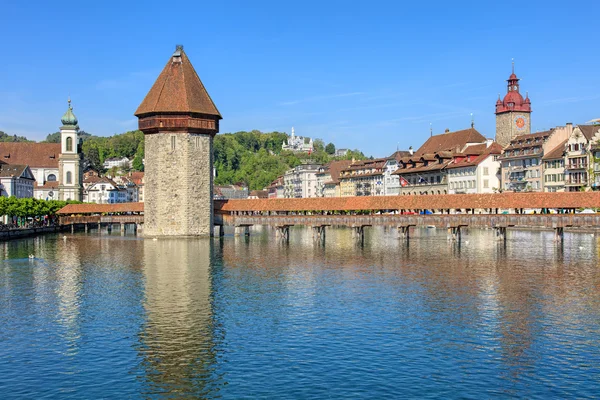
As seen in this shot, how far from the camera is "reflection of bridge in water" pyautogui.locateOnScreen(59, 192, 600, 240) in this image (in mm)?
47094

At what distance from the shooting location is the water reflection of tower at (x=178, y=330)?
15.9 metres

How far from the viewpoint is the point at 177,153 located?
56.5m

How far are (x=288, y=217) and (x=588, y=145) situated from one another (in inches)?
1128

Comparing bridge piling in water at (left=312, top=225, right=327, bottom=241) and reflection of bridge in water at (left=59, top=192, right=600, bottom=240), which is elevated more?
reflection of bridge in water at (left=59, top=192, right=600, bottom=240)

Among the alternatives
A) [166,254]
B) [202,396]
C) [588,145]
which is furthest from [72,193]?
[202,396]

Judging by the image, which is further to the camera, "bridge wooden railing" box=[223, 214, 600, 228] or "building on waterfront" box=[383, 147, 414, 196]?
"building on waterfront" box=[383, 147, 414, 196]

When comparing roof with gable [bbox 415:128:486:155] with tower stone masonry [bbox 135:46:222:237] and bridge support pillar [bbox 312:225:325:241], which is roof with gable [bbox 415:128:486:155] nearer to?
bridge support pillar [bbox 312:225:325:241]

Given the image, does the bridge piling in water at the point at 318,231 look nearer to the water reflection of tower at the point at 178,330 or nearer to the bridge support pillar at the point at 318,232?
the bridge support pillar at the point at 318,232

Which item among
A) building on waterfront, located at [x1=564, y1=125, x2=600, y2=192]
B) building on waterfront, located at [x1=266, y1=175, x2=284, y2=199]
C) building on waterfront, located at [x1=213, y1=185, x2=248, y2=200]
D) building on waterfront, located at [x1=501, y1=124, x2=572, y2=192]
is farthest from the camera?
building on waterfront, located at [x1=266, y1=175, x2=284, y2=199]

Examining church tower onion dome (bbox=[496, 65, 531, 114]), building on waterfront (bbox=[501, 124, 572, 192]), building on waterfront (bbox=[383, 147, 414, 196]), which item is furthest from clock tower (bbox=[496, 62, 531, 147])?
→ building on waterfront (bbox=[383, 147, 414, 196])

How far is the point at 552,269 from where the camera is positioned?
32.9 meters

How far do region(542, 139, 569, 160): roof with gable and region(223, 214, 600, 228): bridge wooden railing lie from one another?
19.5 m

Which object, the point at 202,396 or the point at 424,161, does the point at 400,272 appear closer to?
the point at 202,396

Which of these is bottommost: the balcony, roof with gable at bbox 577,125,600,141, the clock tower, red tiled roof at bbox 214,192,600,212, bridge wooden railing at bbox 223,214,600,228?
bridge wooden railing at bbox 223,214,600,228
